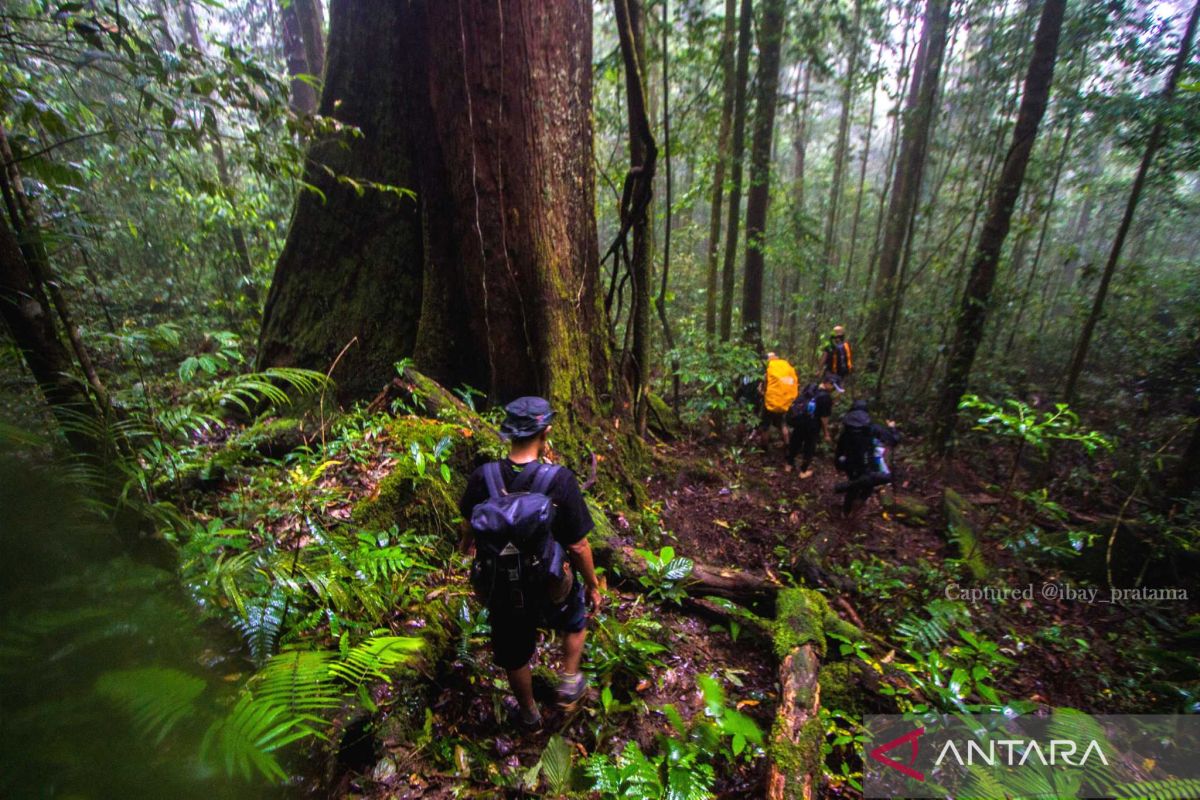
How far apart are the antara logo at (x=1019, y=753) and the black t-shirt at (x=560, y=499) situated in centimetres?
223

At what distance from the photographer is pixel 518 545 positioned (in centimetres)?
225

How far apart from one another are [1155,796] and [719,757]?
194 cm

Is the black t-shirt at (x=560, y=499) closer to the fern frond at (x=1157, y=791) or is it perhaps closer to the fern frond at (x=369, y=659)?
the fern frond at (x=369, y=659)

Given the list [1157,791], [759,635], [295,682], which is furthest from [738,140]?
[295,682]

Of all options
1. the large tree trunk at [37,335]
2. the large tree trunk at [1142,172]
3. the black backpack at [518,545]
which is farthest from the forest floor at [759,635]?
the large tree trunk at [1142,172]

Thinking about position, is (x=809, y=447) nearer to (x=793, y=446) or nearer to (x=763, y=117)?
(x=793, y=446)

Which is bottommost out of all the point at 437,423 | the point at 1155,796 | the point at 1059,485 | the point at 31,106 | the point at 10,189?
the point at 1059,485

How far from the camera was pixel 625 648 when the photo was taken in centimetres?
305

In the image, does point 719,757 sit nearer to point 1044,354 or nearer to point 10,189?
point 10,189

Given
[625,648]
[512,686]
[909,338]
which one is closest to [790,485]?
[625,648]

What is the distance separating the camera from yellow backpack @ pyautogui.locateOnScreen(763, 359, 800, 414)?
325 inches

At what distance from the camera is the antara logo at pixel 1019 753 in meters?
2.46

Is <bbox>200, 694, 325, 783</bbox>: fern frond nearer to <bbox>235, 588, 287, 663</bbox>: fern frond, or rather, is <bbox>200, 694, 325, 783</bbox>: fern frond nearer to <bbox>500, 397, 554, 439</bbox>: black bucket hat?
<bbox>235, 588, 287, 663</bbox>: fern frond

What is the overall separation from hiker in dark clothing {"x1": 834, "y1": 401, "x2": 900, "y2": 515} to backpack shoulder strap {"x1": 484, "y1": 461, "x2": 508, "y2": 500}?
17.6 ft
